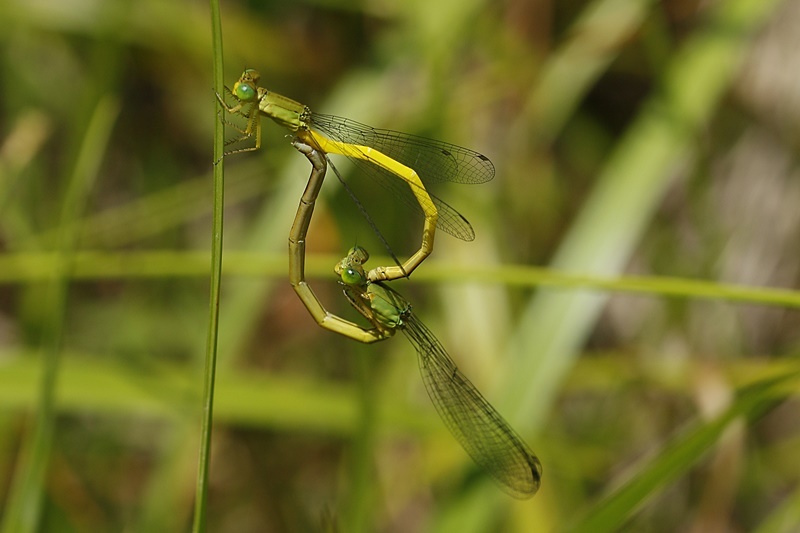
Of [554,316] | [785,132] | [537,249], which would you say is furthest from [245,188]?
[785,132]

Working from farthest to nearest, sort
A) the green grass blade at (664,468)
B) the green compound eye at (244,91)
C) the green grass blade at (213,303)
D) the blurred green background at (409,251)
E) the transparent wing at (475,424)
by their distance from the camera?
the blurred green background at (409,251)
the transparent wing at (475,424)
the green compound eye at (244,91)
the green grass blade at (664,468)
the green grass blade at (213,303)

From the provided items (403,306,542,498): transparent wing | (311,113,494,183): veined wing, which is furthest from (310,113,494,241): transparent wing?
(403,306,542,498): transparent wing

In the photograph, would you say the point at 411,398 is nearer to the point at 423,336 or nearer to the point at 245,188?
the point at 245,188

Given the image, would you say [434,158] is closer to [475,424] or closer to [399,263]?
[399,263]

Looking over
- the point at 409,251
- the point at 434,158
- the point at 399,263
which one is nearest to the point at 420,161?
the point at 434,158

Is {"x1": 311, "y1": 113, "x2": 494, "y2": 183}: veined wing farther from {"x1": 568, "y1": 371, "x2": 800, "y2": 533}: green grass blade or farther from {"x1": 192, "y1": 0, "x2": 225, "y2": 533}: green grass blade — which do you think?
{"x1": 192, "y1": 0, "x2": 225, "y2": 533}: green grass blade

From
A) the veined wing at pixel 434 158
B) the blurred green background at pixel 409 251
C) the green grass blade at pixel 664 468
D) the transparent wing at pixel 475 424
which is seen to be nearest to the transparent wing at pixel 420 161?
the veined wing at pixel 434 158

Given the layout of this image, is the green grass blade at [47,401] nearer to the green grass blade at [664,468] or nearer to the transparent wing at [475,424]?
the transparent wing at [475,424]
